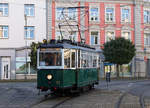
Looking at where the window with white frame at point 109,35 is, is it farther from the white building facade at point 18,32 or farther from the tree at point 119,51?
the white building facade at point 18,32

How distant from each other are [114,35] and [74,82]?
26058 millimetres

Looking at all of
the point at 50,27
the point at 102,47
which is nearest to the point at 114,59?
the point at 102,47

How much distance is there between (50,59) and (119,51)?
71.4ft

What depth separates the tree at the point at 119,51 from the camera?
3569cm

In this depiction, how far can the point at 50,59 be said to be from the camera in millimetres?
14945

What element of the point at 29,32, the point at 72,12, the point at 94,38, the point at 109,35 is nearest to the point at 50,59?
the point at 29,32

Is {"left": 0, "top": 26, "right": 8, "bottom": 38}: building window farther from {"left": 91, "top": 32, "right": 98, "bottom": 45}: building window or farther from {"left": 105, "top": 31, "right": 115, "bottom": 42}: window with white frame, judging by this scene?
{"left": 105, "top": 31, "right": 115, "bottom": 42}: window with white frame

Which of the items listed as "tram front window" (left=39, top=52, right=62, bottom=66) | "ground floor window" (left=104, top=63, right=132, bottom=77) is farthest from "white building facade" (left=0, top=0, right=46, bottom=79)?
"tram front window" (left=39, top=52, right=62, bottom=66)

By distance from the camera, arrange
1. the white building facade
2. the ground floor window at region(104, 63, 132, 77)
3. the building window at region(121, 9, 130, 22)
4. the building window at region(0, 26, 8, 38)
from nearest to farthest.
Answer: the white building facade < the building window at region(0, 26, 8, 38) < the ground floor window at region(104, 63, 132, 77) < the building window at region(121, 9, 130, 22)

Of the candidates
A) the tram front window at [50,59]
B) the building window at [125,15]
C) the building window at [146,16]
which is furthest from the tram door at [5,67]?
the tram front window at [50,59]

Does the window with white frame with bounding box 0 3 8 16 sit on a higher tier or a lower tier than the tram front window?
higher

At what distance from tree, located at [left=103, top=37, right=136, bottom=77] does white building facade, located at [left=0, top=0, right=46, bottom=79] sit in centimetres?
867

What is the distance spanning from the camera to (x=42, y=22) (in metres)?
38.9

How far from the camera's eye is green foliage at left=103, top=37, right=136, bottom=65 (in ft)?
117
